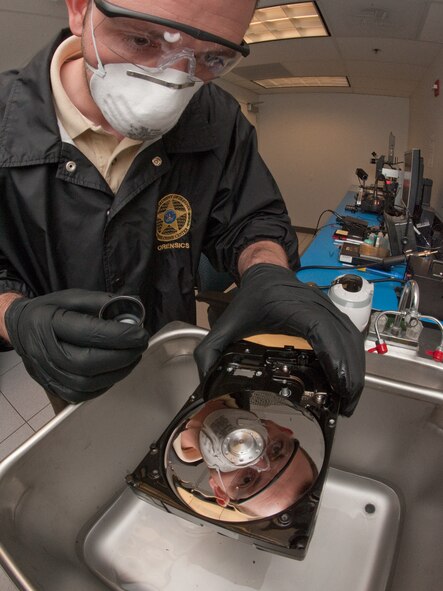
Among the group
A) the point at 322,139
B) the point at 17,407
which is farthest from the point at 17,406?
the point at 322,139

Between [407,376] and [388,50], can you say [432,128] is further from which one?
[407,376]

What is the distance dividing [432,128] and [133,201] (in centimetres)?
449

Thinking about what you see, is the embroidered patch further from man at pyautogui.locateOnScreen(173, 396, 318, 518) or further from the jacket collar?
man at pyautogui.locateOnScreen(173, 396, 318, 518)

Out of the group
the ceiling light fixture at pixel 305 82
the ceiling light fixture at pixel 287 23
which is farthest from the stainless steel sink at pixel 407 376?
the ceiling light fixture at pixel 305 82

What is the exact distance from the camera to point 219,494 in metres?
0.54

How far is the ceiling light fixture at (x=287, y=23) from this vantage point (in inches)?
107

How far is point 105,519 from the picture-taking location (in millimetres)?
725

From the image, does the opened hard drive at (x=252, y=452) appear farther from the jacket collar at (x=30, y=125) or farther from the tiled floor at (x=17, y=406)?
the tiled floor at (x=17, y=406)

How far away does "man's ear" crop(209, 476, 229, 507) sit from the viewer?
1.75 ft

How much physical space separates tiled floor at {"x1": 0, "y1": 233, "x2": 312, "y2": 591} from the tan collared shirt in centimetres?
162

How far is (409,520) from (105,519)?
635 millimetres

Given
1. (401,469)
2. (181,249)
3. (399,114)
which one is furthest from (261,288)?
(399,114)

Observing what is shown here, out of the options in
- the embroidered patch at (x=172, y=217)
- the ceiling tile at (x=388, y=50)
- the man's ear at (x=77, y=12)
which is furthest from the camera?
the ceiling tile at (x=388, y=50)

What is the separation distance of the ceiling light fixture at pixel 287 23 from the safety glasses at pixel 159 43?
2225mm
